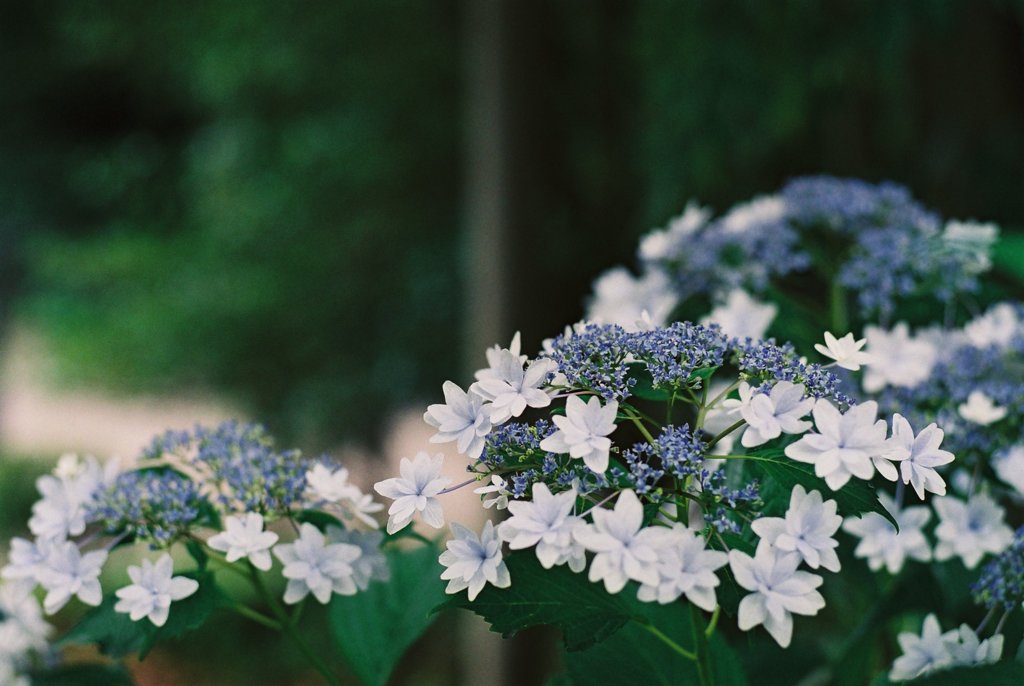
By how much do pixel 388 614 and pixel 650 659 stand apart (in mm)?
185

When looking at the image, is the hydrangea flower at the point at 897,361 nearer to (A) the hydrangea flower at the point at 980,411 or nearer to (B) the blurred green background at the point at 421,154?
(A) the hydrangea flower at the point at 980,411

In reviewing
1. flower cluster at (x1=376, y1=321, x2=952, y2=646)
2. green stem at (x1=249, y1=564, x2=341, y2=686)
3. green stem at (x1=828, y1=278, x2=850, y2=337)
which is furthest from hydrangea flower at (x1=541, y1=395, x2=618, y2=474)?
green stem at (x1=828, y1=278, x2=850, y2=337)

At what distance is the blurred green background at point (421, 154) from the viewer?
1.54 metres

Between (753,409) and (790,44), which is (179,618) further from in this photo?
(790,44)

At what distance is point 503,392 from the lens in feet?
1.41

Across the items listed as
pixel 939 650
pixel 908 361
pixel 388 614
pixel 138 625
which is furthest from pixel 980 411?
pixel 138 625

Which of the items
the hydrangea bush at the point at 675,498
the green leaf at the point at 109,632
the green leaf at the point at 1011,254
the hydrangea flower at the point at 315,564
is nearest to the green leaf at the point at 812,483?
the hydrangea bush at the point at 675,498

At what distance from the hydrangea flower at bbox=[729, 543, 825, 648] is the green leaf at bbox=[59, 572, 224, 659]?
0.88 ft

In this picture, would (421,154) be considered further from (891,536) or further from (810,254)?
(891,536)

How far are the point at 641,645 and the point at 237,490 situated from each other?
0.24 meters

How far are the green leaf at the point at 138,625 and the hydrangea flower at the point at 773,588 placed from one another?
0.27m

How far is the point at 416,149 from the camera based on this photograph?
263 centimetres


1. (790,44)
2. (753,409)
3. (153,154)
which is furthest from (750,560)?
(153,154)

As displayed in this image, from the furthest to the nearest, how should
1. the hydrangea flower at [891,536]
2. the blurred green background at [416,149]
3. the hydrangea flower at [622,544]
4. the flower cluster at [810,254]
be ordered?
1. the blurred green background at [416,149]
2. the flower cluster at [810,254]
3. the hydrangea flower at [891,536]
4. the hydrangea flower at [622,544]
